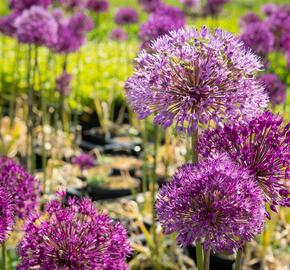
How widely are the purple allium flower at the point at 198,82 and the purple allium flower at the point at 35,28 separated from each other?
2169 mm

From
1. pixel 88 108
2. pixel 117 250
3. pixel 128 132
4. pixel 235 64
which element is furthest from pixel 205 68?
pixel 88 108

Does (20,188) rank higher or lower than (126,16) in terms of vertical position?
lower

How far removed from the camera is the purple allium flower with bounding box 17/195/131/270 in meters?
1.51

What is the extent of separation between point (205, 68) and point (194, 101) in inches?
3.5

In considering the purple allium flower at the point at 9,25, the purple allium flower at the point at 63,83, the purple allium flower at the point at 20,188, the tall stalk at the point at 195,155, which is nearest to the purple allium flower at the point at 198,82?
the tall stalk at the point at 195,155

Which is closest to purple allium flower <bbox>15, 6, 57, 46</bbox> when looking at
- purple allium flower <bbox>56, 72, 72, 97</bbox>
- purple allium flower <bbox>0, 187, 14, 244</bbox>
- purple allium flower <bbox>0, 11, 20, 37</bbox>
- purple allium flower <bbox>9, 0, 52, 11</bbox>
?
purple allium flower <bbox>9, 0, 52, 11</bbox>

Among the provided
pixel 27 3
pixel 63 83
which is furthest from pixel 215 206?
pixel 63 83

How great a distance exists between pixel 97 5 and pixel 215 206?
4.78 metres

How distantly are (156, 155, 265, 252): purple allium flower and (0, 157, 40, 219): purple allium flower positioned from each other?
67 centimetres

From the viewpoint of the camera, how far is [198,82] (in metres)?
1.55

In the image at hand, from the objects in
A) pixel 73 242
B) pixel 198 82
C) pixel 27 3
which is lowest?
pixel 73 242

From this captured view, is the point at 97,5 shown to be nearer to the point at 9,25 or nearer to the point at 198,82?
the point at 9,25

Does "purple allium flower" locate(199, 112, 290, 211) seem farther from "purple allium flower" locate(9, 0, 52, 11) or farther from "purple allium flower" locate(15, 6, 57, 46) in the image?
"purple allium flower" locate(9, 0, 52, 11)

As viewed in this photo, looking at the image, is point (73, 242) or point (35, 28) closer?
point (73, 242)
